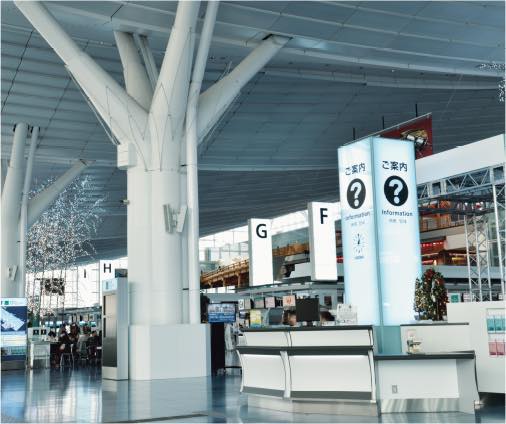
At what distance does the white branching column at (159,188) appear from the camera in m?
14.7

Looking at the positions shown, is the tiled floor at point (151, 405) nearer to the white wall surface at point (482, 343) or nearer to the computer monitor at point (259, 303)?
the white wall surface at point (482, 343)

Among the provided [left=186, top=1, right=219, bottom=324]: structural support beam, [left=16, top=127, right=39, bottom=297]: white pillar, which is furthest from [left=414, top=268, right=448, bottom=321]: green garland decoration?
[left=16, top=127, right=39, bottom=297]: white pillar

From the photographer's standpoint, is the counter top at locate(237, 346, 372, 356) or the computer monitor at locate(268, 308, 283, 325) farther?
the computer monitor at locate(268, 308, 283, 325)

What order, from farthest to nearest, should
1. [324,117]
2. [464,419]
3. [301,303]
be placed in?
[324,117]
[301,303]
[464,419]

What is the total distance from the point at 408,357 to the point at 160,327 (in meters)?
7.47

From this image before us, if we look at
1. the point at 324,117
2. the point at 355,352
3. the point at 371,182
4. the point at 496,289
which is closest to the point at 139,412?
the point at 355,352

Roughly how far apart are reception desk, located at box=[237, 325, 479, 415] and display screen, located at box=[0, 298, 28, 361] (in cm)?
1287

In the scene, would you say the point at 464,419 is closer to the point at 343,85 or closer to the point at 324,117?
the point at 343,85

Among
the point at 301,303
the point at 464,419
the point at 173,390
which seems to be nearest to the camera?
the point at 464,419

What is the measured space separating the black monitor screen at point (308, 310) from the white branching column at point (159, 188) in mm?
5949

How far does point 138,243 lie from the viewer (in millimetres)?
15539

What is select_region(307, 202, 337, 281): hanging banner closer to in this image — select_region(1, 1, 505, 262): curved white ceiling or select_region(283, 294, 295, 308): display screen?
select_region(283, 294, 295, 308): display screen

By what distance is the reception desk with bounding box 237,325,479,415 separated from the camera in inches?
330

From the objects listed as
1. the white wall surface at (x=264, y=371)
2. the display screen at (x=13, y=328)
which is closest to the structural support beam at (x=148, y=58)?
the display screen at (x=13, y=328)
